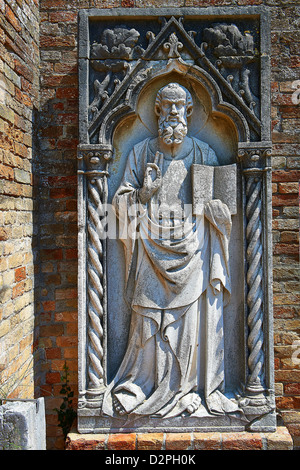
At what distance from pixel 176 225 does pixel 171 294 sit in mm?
522

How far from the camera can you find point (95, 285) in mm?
3209

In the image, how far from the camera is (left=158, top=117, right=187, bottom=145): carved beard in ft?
10.5

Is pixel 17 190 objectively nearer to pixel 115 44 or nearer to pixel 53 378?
pixel 115 44

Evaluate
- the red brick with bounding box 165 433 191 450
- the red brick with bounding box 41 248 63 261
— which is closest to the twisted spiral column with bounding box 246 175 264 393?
the red brick with bounding box 165 433 191 450

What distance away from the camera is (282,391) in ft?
12.5

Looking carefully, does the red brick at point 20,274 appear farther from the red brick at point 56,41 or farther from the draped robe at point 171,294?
the red brick at point 56,41

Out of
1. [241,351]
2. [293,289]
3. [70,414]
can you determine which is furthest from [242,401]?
[70,414]

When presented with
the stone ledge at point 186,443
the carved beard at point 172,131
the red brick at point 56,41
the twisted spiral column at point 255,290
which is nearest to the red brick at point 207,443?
the stone ledge at point 186,443

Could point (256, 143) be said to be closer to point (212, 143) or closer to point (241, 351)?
point (212, 143)

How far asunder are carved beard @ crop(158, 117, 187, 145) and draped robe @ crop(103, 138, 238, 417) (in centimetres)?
17

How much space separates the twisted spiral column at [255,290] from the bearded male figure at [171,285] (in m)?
0.18

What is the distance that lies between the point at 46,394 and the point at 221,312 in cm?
184

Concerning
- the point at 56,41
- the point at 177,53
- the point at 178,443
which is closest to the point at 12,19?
the point at 56,41

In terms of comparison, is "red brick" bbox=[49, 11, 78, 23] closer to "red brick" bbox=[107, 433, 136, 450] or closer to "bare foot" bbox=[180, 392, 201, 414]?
"bare foot" bbox=[180, 392, 201, 414]
